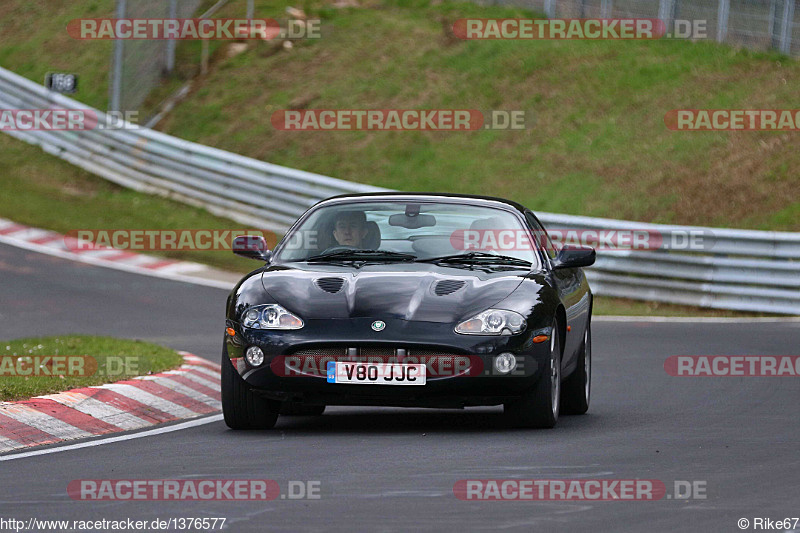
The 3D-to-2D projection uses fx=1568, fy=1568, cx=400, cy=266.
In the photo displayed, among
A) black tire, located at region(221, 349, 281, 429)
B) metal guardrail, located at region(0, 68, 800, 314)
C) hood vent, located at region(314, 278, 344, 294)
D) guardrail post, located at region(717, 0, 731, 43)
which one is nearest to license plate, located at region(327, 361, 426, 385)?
hood vent, located at region(314, 278, 344, 294)

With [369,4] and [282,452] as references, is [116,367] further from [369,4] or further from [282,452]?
[369,4]

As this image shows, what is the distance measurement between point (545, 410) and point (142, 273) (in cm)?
1260

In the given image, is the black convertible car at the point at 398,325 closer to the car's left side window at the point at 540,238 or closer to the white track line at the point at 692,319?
the car's left side window at the point at 540,238

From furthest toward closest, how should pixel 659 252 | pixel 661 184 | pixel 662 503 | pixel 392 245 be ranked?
pixel 661 184 < pixel 659 252 < pixel 392 245 < pixel 662 503

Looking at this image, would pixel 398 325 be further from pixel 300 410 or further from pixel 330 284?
pixel 300 410

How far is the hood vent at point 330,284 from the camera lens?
29.4 feet

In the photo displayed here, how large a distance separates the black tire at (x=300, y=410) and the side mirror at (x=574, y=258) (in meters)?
1.82

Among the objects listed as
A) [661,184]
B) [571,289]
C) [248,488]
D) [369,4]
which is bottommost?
[248,488]

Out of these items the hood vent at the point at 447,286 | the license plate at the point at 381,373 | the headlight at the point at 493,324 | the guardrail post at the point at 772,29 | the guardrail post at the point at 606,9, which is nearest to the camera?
the license plate at the point at 381,373

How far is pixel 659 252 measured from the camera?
20.3 metres

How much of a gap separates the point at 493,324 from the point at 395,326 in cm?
57

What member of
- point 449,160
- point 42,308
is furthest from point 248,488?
point 449,160

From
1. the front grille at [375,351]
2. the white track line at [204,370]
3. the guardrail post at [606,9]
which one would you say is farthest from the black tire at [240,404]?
the guardrail post at [606,9]

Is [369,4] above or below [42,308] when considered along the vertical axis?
above
